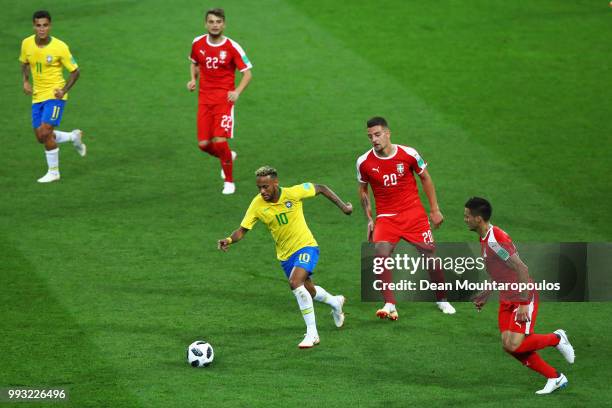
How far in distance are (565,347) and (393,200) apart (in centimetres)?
277

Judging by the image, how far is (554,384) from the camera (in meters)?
12.1

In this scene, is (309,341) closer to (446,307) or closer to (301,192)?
(301,192)

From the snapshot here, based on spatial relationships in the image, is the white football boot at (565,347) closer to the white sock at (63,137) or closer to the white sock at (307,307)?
the white sock at (307,307)

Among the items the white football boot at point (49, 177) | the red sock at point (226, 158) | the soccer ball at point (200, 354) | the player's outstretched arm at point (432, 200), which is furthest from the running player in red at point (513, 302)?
the white football boot at point (49, 177)

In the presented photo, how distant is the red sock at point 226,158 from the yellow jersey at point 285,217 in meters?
4.67

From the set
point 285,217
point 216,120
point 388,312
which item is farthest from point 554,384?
point 216,120

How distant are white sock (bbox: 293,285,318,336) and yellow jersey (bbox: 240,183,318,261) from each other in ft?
1.55

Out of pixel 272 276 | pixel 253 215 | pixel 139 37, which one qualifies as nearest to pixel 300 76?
pixel 139 37

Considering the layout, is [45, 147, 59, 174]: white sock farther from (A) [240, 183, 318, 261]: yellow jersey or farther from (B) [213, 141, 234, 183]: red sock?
(A) [240, 183, 318, 261]: yellow jersey

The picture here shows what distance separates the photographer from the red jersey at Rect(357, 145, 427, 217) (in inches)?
552

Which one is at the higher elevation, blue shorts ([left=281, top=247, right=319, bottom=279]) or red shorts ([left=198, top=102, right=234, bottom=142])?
red shorts ([left=198, top=102, right=234, bottom=142])

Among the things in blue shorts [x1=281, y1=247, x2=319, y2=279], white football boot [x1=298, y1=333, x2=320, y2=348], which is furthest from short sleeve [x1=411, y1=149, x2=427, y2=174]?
white football boot [x1=298, y1=333, x2=320, y2=348]

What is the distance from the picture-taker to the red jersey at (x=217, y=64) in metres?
18.0

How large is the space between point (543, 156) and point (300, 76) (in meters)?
5.73
